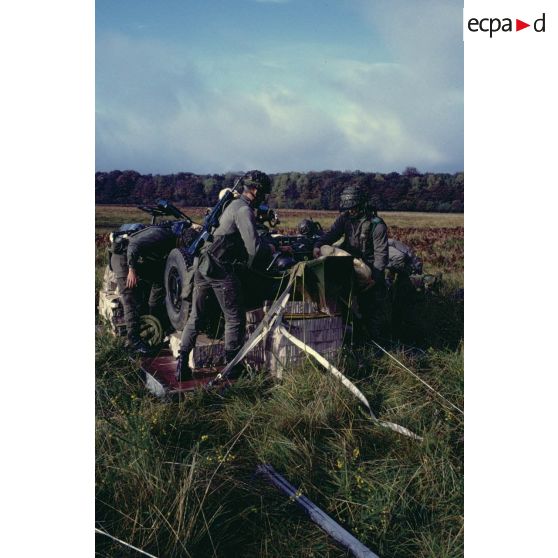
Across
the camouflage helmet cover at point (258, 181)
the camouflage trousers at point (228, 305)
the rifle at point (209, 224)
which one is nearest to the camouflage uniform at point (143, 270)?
the rifle at point (209, 224)

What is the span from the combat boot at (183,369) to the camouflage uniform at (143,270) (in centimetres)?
112

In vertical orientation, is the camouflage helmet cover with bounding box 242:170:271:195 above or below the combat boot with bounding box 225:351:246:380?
above

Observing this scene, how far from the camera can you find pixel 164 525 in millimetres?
2814

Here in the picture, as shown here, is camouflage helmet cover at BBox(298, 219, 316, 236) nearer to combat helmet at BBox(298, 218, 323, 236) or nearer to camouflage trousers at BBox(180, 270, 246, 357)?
combat helmet at BBox(298, 218, 323, 236)

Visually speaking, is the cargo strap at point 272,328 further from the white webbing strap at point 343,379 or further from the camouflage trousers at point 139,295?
the camouflage trousers at point 139,295

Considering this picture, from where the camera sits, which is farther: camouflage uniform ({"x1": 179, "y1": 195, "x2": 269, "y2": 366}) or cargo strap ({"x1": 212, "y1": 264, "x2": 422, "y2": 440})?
camouflage uniform ({"x1": 179, "y1": 195, "x2": 269, "y2": 366})

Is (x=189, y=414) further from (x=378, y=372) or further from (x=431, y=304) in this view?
(x=431, y=304)

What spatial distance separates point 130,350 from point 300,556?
10.2 feet

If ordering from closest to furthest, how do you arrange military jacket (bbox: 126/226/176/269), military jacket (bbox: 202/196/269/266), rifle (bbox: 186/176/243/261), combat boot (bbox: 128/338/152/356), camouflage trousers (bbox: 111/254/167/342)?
military jacket (bbox: 202/196/269/266) < rifle (bbox: 186/176/243/261) < combat boot (bbox: 128/338/152/356) < military jacket (bbox: 126/226/176/269) < camouflage trousers (bbox: 111/254/167/342)

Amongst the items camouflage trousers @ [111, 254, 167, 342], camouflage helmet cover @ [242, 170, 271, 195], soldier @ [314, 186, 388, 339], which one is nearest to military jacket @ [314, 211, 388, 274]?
soldier @ [314, 186, 388, 339]

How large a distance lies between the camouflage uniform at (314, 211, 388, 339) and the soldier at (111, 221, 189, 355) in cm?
151

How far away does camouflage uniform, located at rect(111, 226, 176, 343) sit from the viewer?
226 inches

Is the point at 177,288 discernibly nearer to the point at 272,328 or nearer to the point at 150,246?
the point at 150,246

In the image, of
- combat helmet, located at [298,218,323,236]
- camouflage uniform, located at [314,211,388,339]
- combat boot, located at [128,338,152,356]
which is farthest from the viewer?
combat helmet, located at [298,218,323,236]
